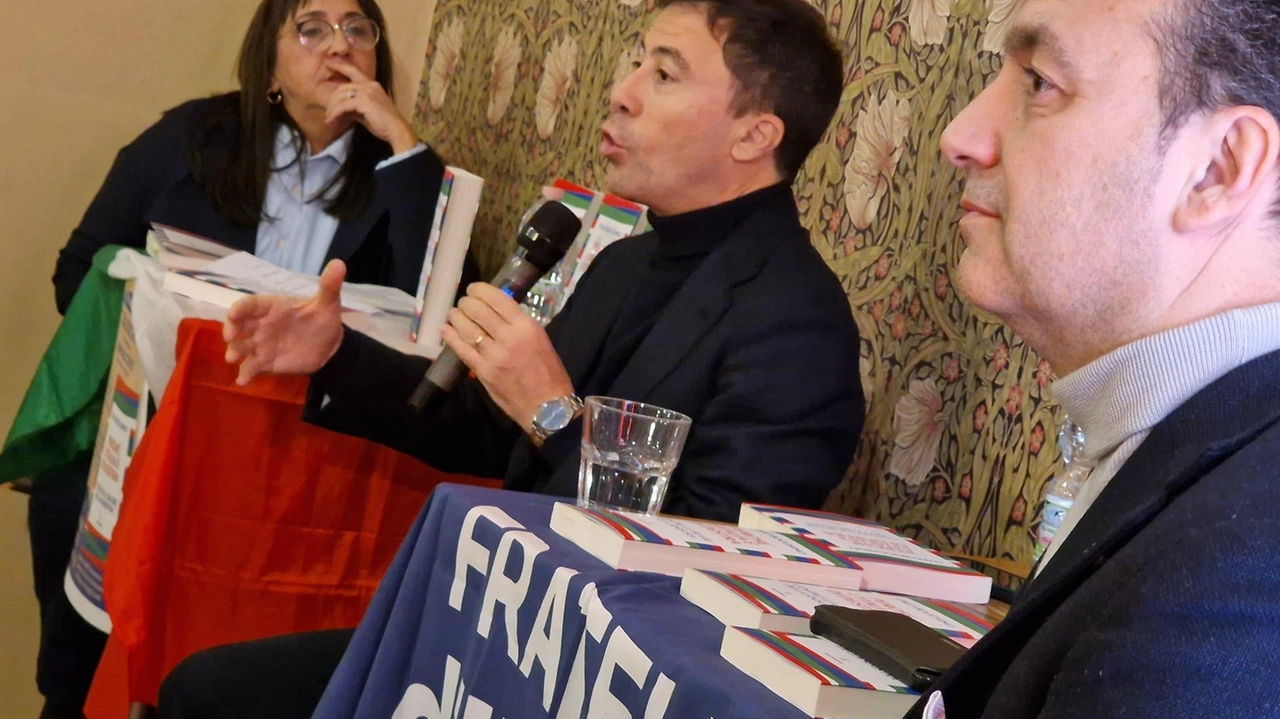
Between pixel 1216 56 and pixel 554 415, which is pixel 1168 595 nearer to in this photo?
pixel 1216 56

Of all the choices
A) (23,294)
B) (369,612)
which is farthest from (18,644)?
(369,612)

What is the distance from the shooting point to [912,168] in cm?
159

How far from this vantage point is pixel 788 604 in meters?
0.79

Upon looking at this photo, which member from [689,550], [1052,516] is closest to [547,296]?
[1052,516]

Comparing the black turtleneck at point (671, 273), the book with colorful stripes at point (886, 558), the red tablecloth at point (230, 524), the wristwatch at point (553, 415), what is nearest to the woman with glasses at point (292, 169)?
the red tablecloth at point (230, 524)

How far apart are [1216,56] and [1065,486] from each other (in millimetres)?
618

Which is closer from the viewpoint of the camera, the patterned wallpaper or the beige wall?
the patterned wallpaper

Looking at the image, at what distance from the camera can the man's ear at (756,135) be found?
1534mm

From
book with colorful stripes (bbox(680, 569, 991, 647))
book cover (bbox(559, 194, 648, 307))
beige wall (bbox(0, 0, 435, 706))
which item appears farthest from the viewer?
beige wall (bbox(0, 0, 435, 706))

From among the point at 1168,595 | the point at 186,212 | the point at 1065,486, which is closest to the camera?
the point at 1168,595

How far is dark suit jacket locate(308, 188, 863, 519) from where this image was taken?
49.6 inches

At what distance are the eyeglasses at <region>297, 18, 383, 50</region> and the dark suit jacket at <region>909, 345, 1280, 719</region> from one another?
2.18 m

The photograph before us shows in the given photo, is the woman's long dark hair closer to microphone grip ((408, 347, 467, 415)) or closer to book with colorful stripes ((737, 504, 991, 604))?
microphone grip ((408, 347, 467, 415))

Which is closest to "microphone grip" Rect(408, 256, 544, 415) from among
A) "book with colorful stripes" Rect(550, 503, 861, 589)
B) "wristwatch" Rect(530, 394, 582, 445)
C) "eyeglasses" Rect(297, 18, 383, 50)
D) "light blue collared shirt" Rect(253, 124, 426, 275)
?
"wristwatch" Rect(530, 394, 582, 445)
